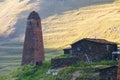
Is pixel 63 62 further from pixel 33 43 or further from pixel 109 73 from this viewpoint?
pixel 109 73

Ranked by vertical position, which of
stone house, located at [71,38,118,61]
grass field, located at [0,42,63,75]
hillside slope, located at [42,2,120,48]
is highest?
hillside slope, located at [42,2,120,48]

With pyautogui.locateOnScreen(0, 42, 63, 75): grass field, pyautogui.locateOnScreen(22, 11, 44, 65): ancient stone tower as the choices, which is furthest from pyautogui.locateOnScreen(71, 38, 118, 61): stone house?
pyautogui.locateOnScreen(0, 42, 63, 75): grass field

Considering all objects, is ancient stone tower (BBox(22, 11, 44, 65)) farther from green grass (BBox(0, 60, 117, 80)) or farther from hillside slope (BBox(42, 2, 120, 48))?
hillside slope (BBox(42, 2, 120, 48))

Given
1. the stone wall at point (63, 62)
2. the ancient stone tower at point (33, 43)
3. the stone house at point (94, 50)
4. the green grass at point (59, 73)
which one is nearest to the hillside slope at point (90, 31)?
the ancient stone tower at point (33, 43)

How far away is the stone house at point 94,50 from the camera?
182 ft

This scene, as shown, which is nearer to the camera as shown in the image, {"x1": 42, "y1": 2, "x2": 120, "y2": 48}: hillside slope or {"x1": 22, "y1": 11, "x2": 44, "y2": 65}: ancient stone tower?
{"x1": 22, "y1": 11, "x2": 44, "y2": 65}: ancient stone tower

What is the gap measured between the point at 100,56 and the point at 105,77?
13.3 m

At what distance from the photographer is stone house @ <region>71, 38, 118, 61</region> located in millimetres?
55406

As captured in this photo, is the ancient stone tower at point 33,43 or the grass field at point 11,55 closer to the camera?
the ancient stone tower at point 33,43

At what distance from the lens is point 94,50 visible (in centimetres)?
5591

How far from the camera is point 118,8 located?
654 ft

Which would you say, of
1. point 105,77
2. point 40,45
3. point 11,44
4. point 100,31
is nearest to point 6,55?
point 11,44

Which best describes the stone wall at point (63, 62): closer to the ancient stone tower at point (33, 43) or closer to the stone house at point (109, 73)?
the ancient stone tower at point (33, 43)

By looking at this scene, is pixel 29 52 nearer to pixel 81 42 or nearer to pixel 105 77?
pixel 81 42
